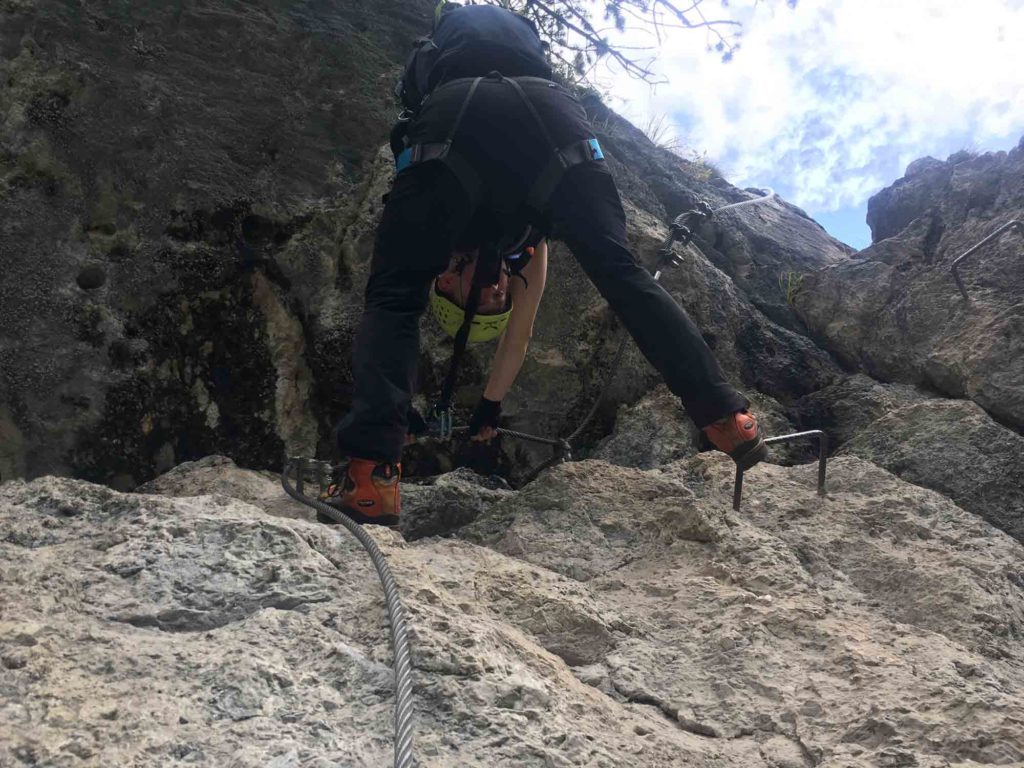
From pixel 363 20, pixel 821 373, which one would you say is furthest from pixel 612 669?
pixel 363 20

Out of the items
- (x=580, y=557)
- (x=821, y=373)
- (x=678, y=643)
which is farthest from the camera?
(x=821, y=373)

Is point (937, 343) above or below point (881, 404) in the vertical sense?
above

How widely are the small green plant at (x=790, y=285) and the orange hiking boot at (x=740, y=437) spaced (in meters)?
2.65

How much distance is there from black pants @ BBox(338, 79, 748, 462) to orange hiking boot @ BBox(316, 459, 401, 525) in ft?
0.84

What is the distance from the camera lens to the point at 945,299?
376 centimetres

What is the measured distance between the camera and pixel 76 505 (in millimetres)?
1702

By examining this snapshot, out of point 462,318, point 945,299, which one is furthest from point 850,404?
Result: point 462,318

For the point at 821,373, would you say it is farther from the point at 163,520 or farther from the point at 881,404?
the point at 163,520

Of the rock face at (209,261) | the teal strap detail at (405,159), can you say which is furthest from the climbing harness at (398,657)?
the rock face at (209,261)

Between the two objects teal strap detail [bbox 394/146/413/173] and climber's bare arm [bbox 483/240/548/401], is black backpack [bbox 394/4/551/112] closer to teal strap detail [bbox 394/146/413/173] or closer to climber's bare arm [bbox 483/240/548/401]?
teal strap detail [bbox 394/146/413/173]

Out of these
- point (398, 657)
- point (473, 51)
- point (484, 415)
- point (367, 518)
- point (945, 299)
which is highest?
point (945, 299)

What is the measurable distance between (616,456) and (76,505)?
96.5 inches

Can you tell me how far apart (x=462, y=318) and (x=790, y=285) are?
2.80 m

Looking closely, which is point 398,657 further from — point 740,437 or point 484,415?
point 484,415
